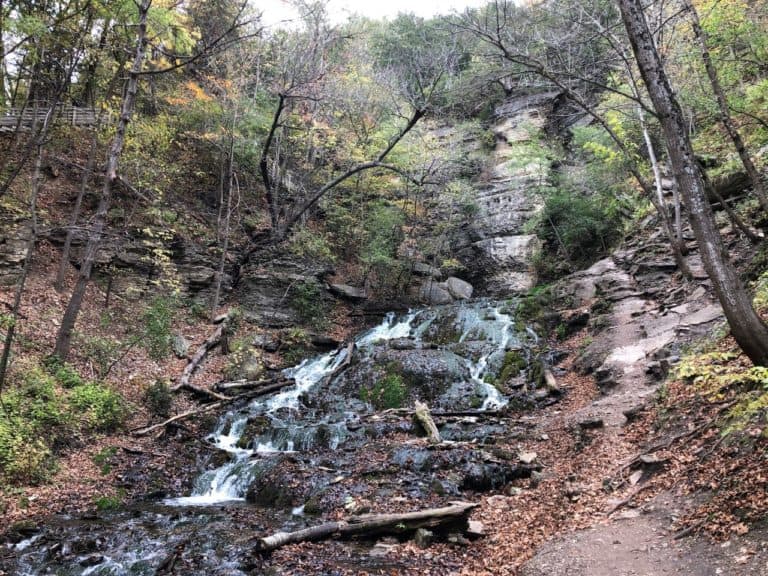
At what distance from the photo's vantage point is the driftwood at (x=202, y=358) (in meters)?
12.5

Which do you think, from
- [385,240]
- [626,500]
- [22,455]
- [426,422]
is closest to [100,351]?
[22,455]

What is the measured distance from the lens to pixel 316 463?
9.19 meters

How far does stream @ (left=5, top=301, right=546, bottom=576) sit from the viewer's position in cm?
629

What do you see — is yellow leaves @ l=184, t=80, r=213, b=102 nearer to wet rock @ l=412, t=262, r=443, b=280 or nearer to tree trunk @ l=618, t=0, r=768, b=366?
wet rock @ l=412, t=262, r=443, b=280

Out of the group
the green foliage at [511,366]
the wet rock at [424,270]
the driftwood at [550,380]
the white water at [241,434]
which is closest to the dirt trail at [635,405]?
the driftwood at [550,380]

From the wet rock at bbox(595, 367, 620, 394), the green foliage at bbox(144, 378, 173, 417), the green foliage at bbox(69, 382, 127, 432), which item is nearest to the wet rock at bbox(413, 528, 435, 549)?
the wet rock at bbox(595, 367, 620, 394)

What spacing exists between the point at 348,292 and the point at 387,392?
8.89 metres

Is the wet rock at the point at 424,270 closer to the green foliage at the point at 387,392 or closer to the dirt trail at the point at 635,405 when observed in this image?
the dirt trail at the point at 635,405

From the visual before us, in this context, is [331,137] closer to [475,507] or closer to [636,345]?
[636,345]

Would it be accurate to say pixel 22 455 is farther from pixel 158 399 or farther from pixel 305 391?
pixel 305 391

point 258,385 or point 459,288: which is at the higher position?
point 258,385

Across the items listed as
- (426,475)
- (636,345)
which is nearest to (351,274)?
(636,345)

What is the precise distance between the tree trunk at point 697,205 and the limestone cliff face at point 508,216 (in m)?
17.2

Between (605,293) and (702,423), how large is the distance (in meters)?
10.4
